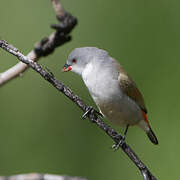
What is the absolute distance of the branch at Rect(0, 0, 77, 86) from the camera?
158 centimetres

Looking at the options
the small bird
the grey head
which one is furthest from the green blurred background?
the grey head

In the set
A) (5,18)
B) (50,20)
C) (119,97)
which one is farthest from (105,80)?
(5,18)

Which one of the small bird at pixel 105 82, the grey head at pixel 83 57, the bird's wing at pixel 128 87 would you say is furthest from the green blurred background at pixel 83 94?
the grey head at pixel 83 57

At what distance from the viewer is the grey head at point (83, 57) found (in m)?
3.03

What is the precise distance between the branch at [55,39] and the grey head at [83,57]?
3.82ft

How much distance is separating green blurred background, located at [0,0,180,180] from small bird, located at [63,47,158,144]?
1.28 metres

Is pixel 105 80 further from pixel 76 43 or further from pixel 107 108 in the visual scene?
pixel 76 43

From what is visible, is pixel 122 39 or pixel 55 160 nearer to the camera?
pixel 55 160

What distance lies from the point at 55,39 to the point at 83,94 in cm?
290

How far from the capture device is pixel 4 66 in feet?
14.7

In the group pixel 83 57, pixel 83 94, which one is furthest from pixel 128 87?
pixel 83 94

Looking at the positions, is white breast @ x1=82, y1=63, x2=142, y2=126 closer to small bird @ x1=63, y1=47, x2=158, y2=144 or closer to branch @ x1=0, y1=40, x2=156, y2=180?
small bird @ x1=63, y1=47, x2=158, y2=144

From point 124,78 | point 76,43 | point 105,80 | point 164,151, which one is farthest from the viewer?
point 76,43

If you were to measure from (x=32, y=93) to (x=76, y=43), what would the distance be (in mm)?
774
